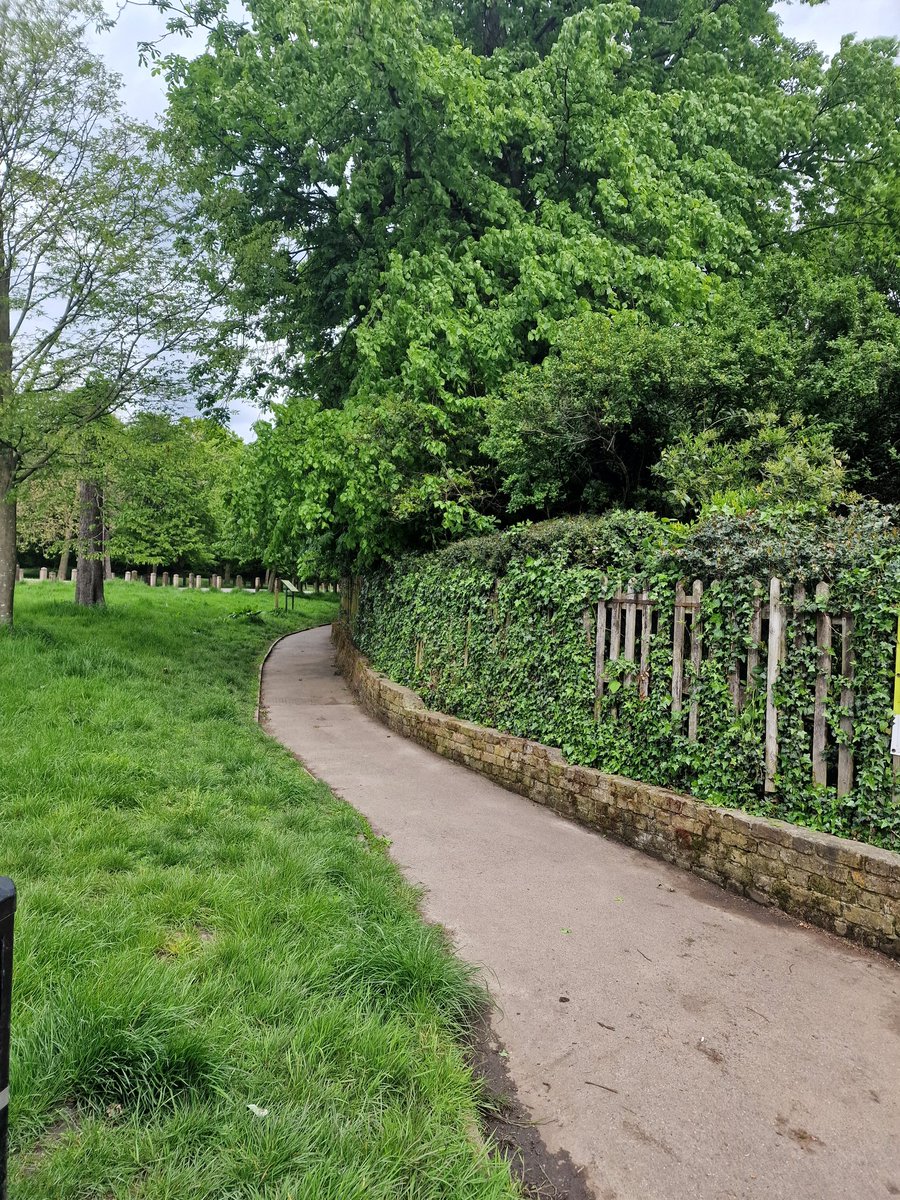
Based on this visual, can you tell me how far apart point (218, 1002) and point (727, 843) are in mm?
3643

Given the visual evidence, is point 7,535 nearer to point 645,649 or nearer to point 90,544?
point 90,544

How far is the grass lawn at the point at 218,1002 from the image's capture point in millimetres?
2182

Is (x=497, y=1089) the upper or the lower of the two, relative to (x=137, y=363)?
lower

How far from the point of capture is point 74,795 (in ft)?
17.7

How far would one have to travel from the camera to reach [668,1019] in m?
3.36

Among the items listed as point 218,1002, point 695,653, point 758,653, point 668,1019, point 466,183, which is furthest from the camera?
point 466,183

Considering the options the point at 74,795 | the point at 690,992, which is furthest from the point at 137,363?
the point at 690,992

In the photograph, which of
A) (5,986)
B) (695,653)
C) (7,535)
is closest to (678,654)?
(695,653)

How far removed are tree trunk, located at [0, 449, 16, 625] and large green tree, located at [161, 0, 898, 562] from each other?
177 inches

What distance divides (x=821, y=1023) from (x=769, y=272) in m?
11.6

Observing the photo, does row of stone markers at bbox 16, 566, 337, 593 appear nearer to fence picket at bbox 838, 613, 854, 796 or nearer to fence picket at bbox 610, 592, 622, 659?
fence picket at bbox 610, 592, 622, 659

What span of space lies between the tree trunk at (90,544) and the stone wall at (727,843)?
10322 mm

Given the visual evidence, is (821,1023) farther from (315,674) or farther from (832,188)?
(832,188)

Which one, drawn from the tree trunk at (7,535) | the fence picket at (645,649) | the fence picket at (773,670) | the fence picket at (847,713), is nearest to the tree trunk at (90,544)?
the tree trunk at (7,535)
